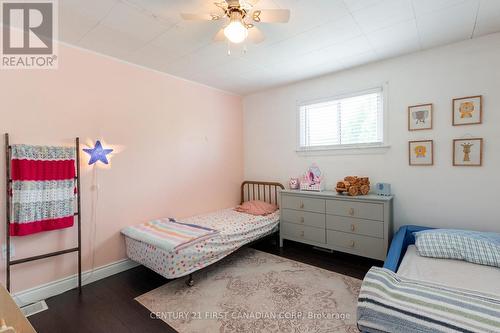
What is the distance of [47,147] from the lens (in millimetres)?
2305

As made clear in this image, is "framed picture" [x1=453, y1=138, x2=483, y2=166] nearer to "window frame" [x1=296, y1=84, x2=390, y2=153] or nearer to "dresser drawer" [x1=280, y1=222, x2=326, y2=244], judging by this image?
"window frame" [x1=296, y1=84, x2=390, y2=153]

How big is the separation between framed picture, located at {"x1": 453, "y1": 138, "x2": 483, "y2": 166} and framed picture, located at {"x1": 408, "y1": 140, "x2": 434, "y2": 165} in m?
0.21

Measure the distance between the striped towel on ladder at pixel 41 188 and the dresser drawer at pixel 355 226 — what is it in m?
2.89

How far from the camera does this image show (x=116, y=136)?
284 cm

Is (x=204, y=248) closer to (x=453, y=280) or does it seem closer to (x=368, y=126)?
(x=453, y=280)

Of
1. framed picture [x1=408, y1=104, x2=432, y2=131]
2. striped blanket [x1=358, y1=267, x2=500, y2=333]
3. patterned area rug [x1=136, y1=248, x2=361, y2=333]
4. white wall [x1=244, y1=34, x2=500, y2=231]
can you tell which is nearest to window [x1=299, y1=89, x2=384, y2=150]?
white wall [x1=244, y1=34, x2=500, y2=231]

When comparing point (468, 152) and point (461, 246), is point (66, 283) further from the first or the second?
point (468, 152)

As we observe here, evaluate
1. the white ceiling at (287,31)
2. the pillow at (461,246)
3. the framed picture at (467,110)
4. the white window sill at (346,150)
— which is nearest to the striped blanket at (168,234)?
the white window sill at (346,150)

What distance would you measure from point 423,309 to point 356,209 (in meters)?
1.75

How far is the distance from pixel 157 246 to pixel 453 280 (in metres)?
2.49

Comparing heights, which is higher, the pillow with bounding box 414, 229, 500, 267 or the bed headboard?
the bed headboard

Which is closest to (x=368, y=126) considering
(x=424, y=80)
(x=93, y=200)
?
(x=424, y=80)

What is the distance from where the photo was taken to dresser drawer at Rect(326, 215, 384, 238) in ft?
9.17

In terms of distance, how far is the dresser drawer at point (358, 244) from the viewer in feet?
9.16
